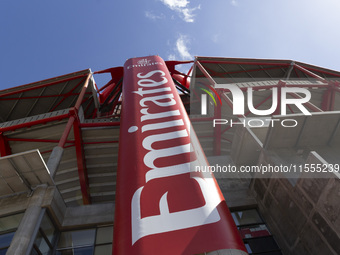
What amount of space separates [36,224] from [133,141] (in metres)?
4.64

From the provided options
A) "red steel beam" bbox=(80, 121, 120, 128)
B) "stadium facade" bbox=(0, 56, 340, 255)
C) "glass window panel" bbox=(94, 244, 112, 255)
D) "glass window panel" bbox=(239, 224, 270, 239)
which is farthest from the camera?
"red steel beam" bbox=(80, 121, 120, 128)

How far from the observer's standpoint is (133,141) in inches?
378

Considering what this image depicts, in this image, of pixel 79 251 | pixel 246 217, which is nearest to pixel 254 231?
pixel 246 217

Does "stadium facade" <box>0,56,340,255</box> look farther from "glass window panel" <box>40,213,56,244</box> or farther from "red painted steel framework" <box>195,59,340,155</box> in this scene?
"red painted steel framework" <box>195,59,340,155</box>

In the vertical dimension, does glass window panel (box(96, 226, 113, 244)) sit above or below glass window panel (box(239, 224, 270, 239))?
above

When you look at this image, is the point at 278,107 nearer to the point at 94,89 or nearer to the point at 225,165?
the point at 225,165

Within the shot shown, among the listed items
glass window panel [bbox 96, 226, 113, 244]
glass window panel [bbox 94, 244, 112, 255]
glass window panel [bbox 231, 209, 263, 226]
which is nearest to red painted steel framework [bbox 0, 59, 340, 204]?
glass window panel [bbox 96, 226, 113, 244]

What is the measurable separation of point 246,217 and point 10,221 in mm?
10357

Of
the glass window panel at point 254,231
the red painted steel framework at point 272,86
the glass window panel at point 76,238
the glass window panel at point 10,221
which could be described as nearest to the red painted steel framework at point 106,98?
the red painted steel framework at point 272,86

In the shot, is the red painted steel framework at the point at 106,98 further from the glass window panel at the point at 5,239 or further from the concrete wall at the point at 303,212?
the concrete wall at the point at 303,212

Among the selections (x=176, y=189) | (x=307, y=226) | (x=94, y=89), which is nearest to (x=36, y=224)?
(x=176, y=189)

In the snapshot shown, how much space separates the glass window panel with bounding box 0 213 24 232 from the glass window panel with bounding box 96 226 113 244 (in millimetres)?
3274

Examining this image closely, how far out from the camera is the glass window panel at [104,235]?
10211mm

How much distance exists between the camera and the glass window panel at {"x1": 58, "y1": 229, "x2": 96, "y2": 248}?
32.7ft
